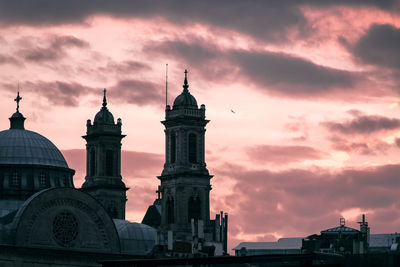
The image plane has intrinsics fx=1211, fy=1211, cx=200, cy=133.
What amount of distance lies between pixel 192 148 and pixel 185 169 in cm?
339

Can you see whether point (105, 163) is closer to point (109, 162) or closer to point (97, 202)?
point (109, 162)

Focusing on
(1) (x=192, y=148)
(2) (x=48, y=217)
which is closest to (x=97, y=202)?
(2) (x=48, y=217)

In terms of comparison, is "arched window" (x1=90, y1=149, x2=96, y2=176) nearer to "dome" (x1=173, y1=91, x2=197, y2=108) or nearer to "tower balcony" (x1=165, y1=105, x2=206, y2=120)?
"tower balcony" (x1=165, y1=105, x2=206, y2=120)

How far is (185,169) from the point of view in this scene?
173 metres

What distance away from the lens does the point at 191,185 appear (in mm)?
174125

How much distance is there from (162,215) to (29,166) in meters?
49.3

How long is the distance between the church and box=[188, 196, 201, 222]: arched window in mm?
144

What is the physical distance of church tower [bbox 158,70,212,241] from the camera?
173125mm

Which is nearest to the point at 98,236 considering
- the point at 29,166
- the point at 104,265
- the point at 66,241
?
the point at 66,241

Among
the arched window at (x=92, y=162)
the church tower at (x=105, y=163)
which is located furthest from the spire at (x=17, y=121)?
the arched window at (x=92, y=162)

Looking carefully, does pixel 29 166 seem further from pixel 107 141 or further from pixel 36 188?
pixel 107 141

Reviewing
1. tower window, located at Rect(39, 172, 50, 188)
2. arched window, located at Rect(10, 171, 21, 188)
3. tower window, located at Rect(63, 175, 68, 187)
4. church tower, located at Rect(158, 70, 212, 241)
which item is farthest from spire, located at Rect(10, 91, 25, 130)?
church tower, located at Rect(158, 70, 212, 241)

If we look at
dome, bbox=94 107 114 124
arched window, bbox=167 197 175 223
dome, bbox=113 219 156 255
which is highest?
dome, bbox=94 107 114 124

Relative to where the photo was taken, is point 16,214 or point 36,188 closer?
point 16,214
